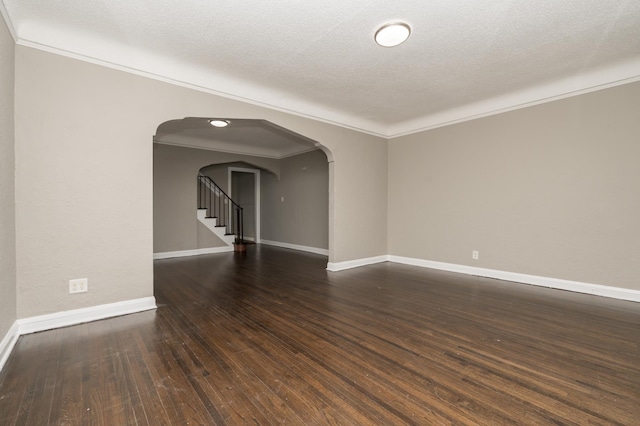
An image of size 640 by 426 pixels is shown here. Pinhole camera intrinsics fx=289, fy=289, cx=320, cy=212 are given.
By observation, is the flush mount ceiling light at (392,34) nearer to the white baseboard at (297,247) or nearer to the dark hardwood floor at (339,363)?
the dark hardwood floor at (339,363)

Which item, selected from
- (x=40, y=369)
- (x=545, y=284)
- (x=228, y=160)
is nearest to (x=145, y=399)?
(x=40, y=369)

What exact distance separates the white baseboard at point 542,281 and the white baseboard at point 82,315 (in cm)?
435

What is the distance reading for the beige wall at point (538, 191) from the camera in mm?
3408

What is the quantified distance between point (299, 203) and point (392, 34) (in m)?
5.21

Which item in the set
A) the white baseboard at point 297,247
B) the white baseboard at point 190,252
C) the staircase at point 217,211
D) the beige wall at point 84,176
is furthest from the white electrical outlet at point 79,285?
the white baseboard at point 297,247

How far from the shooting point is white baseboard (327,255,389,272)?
4.97m

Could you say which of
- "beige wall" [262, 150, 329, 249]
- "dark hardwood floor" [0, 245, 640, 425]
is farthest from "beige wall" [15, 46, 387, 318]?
"beige wall" [262, 150, 329, 249]

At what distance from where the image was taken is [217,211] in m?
7.98

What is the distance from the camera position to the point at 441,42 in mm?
2852

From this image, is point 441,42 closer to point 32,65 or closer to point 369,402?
point 369,402

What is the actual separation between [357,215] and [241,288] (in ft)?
8.02

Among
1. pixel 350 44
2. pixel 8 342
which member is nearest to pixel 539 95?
pixel 350 44

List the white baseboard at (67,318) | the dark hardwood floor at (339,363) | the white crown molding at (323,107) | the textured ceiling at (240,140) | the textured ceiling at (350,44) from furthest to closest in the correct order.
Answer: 1. the textured ceiling at (240,140)
2. the white crown molding at (323,107)
3. the textured ceiling at (350,44)
4. the white baseboard at (67,318)
5. the dark hardwood floor at (339,363)

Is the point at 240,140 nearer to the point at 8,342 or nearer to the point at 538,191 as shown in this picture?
the point at 8,342
